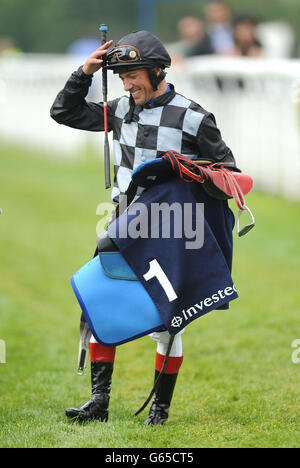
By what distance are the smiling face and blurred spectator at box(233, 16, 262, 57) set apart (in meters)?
8.01

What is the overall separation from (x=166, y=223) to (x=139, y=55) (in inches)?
33.3

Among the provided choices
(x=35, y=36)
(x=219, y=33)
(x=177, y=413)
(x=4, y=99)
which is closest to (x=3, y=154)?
(x=4, y=99)

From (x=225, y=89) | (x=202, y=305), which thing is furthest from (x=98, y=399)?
(x=225, y=89)

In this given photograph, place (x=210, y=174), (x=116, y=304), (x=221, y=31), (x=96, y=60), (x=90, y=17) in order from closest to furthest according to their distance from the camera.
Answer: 1. (x=210, y=174)
2. (x=116, y=304)
3. (x=96, y=60)
4. (x=221, y=31)
5. (x=90, y=17)

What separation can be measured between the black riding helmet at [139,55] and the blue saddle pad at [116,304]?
929 millimetres

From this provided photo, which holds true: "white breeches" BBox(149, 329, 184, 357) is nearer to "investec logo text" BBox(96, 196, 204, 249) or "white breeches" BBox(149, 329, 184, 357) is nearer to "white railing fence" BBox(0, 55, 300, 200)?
"investec logo text" BBox(96, 196, 204, 249)

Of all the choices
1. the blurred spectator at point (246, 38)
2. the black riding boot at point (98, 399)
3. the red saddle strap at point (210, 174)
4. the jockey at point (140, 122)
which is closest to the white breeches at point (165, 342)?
the jockey at point (140, 122)

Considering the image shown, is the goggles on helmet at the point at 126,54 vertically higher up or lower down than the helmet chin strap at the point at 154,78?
higher up

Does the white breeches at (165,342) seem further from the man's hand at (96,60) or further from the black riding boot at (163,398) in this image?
the man's hand at (96,60)

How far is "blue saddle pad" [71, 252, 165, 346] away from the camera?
4.41m

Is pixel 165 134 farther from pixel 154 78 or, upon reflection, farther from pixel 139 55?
pixel 139 55

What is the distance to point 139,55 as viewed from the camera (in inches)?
173

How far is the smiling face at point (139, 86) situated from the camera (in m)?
4.47

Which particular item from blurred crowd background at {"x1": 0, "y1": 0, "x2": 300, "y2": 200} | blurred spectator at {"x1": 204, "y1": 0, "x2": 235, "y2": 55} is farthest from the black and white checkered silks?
blurred spectator at {"x1": 204, "y1": 0, "x2": 235, "y2": 55}
